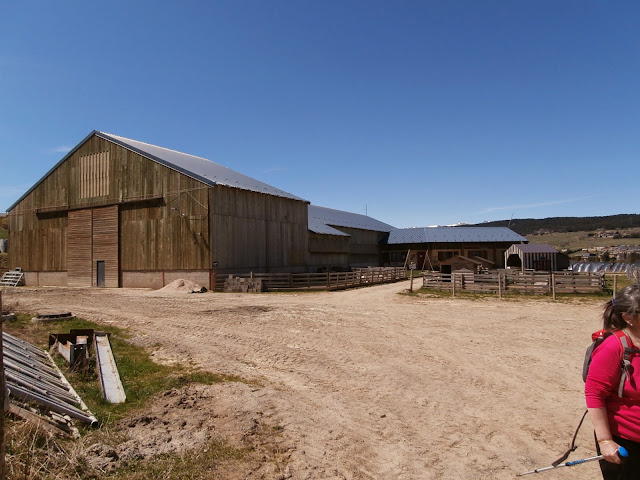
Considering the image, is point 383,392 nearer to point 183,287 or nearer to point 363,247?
point 183,287

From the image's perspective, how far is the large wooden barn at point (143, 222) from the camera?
29.7 metres

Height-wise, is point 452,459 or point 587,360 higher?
point 587,360

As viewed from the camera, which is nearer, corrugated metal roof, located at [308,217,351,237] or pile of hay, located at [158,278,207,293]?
pile of hay, located at [158,278,207,293]

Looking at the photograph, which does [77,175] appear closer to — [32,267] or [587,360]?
[32,267]

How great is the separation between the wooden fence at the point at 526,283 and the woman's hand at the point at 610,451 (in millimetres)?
21305

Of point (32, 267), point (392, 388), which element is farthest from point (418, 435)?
point (32, 267)

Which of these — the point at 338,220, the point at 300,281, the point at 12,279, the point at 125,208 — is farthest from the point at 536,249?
the point at 12,279

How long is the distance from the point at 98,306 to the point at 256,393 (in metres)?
15.1

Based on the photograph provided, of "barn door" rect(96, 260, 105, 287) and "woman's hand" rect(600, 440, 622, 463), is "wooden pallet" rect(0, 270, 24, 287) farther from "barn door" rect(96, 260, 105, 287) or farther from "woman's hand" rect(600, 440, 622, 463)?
"woman's hand" rect(600, 440, 622, 463)

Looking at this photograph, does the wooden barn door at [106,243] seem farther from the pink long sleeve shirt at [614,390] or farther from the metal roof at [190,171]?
the pink long sleeve shirt at [614,390]

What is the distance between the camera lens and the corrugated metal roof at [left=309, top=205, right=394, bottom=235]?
49625mm

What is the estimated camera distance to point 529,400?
7.58 m

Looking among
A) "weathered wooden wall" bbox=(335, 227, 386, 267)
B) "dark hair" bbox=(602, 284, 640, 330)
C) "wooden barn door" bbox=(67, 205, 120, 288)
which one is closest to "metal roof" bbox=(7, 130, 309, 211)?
"wooden barn door" bbox=(67, 205, 120, 288)

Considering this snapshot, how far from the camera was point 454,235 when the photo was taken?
57.8m
